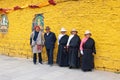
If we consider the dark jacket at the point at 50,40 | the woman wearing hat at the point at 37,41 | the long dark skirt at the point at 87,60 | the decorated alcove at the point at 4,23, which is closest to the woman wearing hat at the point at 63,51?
the dark jacket at the point at 50,40

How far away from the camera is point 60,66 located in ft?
40.1

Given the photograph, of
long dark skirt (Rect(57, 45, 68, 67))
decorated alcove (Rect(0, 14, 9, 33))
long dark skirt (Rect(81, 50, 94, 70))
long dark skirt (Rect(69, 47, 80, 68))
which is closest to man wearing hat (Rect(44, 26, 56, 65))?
long dark skirt (Rect(57, 45, 68, 67))

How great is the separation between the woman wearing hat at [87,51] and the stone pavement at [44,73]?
28 centimetres

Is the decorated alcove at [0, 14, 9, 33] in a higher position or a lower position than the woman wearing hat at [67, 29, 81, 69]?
higher

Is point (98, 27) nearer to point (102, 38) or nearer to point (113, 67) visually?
point (102, 38)

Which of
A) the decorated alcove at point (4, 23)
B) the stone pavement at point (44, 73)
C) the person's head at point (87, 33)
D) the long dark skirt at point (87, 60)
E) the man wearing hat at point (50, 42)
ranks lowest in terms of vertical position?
the stone pavement at point (44, 73)

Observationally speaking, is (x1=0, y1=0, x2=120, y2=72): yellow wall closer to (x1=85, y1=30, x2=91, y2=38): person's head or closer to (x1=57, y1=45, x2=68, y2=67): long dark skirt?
(x1=85, y1=30, x2=91, y2=38): person's head

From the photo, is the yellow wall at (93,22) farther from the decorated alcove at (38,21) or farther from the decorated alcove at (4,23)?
the decorated alcove at (4,23)

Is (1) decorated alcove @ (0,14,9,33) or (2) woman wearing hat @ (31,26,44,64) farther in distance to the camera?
(1) decorated alcove @ (0,14,9,33)

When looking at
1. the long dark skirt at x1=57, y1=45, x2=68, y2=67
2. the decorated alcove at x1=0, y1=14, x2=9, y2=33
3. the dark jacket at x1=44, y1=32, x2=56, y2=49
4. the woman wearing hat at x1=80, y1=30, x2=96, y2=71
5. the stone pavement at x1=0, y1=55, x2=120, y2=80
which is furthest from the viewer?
the decorated alcove at x1=0, y1=14, x2=9, y2=33

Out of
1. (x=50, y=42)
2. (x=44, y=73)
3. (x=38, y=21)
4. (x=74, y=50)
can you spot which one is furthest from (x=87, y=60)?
(x=38, y=21)

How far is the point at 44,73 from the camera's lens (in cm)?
1098

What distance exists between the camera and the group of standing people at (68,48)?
1118cm

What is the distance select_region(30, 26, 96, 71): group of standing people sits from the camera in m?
11.2
